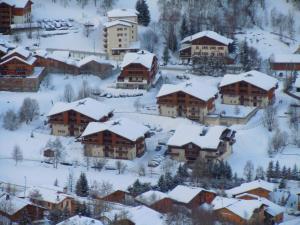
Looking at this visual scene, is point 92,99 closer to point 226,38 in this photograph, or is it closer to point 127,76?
point 127,76

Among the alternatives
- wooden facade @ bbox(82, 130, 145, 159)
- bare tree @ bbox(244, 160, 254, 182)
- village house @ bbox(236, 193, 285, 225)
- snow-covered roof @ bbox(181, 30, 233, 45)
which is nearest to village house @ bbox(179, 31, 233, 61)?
snow-covered roof @ bbox(181, 30, 233, 45)

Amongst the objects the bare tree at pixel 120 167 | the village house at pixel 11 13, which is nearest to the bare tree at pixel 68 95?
the bare tree at pixel 120 167

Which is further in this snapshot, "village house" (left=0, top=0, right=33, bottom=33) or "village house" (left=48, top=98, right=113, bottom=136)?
"village house" (left=0, top=0, right=33, bottom=33)

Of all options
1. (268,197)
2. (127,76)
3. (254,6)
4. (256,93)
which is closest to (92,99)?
(127,76)

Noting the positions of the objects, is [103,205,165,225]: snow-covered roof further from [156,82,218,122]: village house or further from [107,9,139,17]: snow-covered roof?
[107,9,139,17]: snow-covered roof

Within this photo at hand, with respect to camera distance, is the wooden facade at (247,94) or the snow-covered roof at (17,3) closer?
the wooden facade at (247,94)

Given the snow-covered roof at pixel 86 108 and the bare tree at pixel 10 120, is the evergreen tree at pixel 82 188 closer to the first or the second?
the snow-covered roof at pixel 86 108
